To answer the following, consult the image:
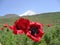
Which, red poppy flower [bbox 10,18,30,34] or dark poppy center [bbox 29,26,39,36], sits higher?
red poppy flower [bbox 10,18,30,34]

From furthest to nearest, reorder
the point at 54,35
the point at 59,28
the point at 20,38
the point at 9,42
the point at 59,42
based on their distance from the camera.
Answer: the point at 59,28
the point at 54,35
the point at 59,42
the point at 20,38
the point at 9,42

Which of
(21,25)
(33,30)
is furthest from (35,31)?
(21,25)

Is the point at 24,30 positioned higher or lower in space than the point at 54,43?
higher

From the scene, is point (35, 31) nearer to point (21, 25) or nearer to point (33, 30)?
point (33, 30)

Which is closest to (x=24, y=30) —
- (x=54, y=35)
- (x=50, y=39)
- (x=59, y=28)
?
(x=50, y=39)

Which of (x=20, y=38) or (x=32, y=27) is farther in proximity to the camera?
(x=20, y=38)

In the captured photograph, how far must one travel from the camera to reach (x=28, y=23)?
234 cm

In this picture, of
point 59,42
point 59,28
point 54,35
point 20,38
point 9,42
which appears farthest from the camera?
point 59,28

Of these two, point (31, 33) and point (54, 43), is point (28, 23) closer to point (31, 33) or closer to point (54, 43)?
point (31, 33)

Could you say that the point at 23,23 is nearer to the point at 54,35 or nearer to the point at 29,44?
the point at 29,44

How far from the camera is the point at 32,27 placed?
7.70ft

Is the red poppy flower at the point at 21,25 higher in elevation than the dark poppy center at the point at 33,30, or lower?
higher

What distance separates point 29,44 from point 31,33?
1.12 m

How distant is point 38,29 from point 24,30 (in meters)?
0.14
